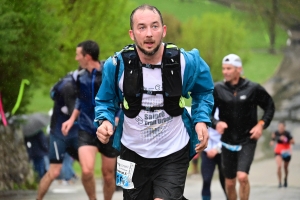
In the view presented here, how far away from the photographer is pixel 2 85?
1367 centimetres

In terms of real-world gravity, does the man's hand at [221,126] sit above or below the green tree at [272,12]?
below

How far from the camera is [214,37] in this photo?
39.3m

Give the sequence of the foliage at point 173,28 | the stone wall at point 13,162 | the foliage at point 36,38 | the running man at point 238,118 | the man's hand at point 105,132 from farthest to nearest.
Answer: the foliage at point 173,28
the stone wall at point 13,162
the foliage at point 36,38
the running man at point 238,118
the man's hand at point 105,132

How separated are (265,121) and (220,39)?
28.9m

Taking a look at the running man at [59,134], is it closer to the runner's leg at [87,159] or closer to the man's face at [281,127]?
the runner's leg at [87,159]

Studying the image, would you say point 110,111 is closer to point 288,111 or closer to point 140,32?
point 140,32

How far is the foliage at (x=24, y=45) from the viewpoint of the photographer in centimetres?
1221

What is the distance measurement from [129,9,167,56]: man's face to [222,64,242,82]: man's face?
4.30 metres

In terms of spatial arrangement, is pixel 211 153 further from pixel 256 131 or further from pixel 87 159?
pixel 87 159

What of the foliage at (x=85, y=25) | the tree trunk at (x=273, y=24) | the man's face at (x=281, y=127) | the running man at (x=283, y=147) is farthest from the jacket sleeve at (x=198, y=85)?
the tree trunk at (x=273, y=24)

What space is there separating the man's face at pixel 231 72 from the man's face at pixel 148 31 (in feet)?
14.1

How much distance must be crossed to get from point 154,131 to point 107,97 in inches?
18.3

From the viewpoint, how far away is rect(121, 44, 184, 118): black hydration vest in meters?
6.54

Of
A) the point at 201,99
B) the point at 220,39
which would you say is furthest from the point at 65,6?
the point at 220,39
